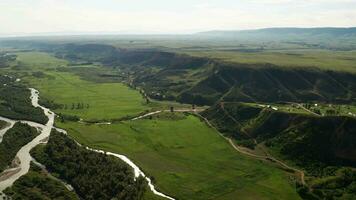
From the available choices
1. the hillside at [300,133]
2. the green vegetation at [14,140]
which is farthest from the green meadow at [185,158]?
the green vegetation at [14,140]

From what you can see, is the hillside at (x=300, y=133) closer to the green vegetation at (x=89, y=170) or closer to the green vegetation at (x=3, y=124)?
the green vegetation at (x=89, y=170)

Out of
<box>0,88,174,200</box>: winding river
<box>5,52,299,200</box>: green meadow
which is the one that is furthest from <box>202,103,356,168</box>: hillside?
<box>0,88,174,200</box>: winding river

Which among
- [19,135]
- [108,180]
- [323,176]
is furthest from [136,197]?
[19,135]

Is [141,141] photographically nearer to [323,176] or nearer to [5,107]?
[323,176]

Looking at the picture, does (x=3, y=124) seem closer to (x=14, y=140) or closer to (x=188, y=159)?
(x=14, y=140)

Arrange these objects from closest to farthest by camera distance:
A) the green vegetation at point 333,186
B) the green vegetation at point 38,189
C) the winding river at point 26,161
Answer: the green vegetation at point 38,189, the green vegetation at point 333,186, the winding river at point 26,161
